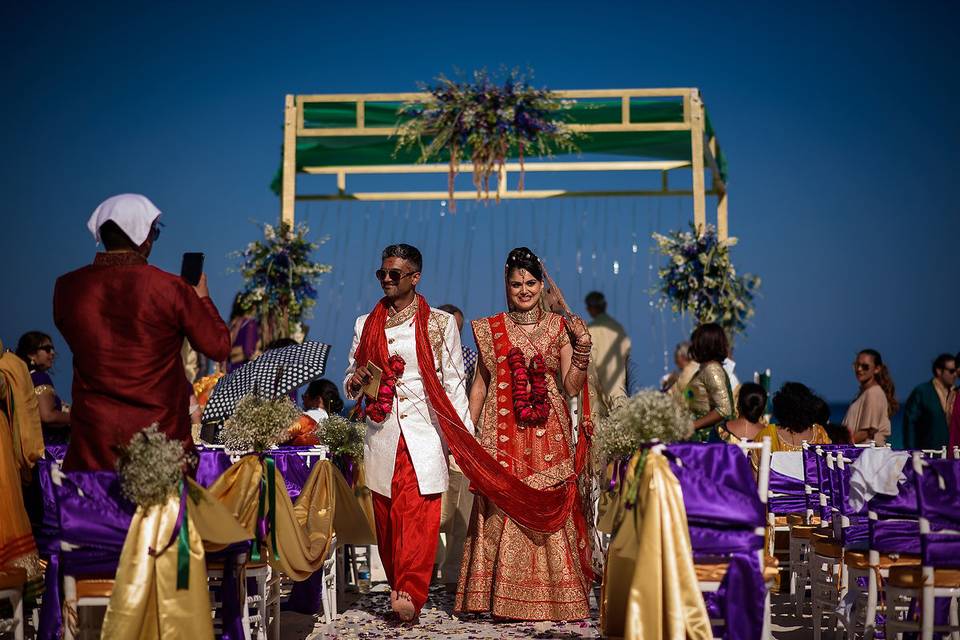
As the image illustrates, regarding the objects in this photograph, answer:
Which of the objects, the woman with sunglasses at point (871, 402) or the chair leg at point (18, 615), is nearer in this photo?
the chair leg at point (18, 615)

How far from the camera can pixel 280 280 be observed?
976 cm

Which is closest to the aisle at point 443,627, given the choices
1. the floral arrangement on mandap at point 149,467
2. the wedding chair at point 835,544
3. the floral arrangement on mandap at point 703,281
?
the wedding chair at point 835,544

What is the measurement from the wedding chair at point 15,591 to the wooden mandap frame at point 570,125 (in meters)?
6.06

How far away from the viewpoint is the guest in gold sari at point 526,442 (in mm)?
5613

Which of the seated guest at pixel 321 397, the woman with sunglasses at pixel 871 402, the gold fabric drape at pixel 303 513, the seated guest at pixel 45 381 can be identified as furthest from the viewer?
the woman with sunglasses at pixel 871 402

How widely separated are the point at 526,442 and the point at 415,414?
2.05 feet

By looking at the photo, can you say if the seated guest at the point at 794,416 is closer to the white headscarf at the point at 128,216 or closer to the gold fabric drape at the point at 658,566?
the gold fabric drape at the point at 658,566

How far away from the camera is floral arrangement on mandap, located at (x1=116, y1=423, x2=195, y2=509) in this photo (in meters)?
3.84

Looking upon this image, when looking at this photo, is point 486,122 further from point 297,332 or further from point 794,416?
point 794,416

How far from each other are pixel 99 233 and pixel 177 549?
126 cm

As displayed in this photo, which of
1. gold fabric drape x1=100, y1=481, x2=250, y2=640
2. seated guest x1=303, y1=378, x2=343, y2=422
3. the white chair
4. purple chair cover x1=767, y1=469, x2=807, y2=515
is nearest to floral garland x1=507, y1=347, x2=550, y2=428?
purple chair cover x1=767, y1=469, x2=807, y2=515

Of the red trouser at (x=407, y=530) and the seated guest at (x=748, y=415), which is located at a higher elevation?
the seated guest at (x=748, y=415)

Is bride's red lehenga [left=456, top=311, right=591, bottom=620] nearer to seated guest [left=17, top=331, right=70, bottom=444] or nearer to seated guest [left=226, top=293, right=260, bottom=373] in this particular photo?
seated guest [left=17, top=331, right=70, bottom=444]

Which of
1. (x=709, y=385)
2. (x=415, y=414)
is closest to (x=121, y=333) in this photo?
(x=415, y=414)
